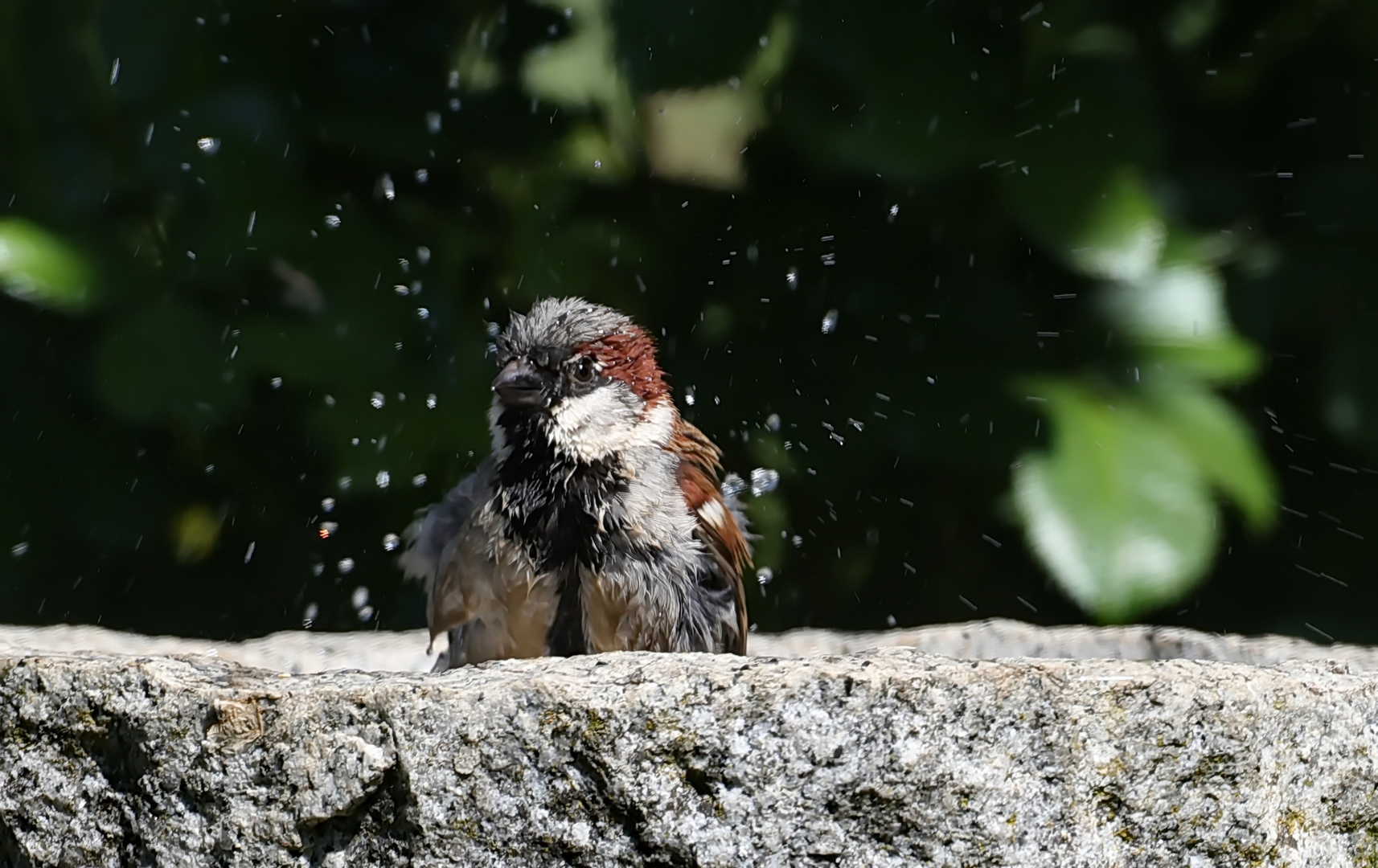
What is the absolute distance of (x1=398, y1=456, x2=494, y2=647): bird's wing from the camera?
2205 mm

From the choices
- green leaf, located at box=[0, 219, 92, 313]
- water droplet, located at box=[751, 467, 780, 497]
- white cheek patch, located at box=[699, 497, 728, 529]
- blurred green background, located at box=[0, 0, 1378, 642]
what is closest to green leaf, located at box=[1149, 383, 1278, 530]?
blurred green background, located at box=[0, 0, 1378, 642]

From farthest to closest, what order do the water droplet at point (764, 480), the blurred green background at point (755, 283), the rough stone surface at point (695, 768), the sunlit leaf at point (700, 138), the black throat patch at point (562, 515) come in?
the water droplet at point (764, 480)
the sunlit leaf at point (700, 138)
the blurred green background at point (755, 283)
the black throat patch at point (562, 515)
the rough stone surface at point (695, 768)

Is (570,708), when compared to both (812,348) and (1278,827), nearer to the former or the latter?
(1278,827)

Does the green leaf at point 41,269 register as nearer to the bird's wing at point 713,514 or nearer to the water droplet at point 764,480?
the bird's wing at point 713,514

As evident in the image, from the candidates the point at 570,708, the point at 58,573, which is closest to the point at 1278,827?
the point at 570,708

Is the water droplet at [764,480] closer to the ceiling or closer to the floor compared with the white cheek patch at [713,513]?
closer to the ceiling

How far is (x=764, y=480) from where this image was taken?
286cm

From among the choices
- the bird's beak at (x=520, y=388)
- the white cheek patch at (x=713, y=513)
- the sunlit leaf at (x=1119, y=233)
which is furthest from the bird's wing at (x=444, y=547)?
the sunlit leaf at (x=1119, y=233)

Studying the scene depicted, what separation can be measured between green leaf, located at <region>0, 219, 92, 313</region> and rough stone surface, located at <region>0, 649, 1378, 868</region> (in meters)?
1.25

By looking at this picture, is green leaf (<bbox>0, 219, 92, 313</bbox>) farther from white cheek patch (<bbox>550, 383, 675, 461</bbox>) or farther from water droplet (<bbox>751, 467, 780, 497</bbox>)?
water droplet (<bbox>751, 467, 780, 497</bbox>)

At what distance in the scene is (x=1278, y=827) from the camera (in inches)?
52.0

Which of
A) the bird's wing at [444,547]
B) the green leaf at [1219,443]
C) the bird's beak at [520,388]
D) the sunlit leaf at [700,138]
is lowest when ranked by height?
the bird's wing at [444,547]

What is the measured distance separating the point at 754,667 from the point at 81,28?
1774mm

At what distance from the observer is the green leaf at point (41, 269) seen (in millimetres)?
2336
